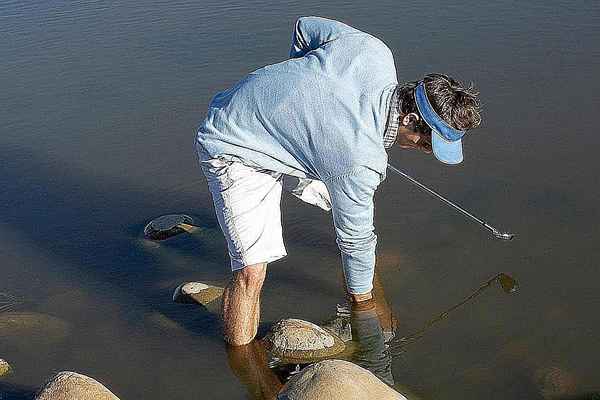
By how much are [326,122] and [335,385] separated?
118cm

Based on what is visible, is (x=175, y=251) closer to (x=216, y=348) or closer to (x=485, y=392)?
(x=216, y=348)

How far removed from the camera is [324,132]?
3.46 metres

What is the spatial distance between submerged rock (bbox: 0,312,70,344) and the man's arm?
7.30ft

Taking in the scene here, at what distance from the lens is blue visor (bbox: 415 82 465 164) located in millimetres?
3393

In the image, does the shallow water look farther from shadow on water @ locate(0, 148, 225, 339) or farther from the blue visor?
the blue visor

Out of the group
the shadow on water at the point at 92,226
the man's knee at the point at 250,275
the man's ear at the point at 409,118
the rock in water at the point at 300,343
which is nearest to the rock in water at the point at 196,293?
the shadow on water at the point at 92,226

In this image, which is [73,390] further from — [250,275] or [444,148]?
[444,148]

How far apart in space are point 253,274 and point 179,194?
2299 millimetres

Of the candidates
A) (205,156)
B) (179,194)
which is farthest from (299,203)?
(205,156)

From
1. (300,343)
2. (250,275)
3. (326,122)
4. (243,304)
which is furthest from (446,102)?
(300,343)

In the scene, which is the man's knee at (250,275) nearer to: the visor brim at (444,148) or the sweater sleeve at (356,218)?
the sweater sleeve at (356,218)

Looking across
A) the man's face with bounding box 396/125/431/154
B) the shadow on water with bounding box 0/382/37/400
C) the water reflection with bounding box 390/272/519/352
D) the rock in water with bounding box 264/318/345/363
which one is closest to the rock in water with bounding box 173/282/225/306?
the rock in water with bounding box 264/318/345/363

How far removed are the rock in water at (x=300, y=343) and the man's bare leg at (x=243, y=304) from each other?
138mm

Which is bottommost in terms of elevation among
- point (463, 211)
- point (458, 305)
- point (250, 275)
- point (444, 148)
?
point (458, 305)
